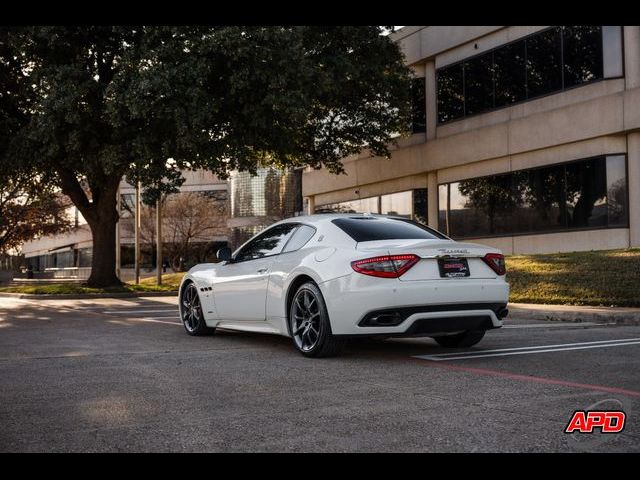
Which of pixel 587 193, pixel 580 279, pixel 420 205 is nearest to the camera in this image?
pixel 580 279

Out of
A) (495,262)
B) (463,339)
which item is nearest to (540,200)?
(463,339)

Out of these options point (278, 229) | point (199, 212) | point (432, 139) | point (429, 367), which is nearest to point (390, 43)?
point (432, 139)

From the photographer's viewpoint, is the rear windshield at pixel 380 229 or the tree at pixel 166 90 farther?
the tree at pixel 166 90

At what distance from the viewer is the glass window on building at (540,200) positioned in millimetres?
21766

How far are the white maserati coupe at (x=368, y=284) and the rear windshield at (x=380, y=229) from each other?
11 millimetres

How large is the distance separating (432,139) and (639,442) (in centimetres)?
2497

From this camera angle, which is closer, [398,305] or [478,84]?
[398,305]

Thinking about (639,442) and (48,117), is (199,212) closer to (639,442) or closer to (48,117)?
(48,117)

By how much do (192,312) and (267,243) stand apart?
1968mm

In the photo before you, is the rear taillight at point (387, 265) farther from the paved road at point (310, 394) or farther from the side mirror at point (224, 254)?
the side mirror at point (224, 254)

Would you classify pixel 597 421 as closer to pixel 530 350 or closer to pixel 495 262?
pixel 495 262

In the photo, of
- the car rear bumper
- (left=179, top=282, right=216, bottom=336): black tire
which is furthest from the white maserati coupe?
(left=179, top=282, right=216, bottom=336): black tire

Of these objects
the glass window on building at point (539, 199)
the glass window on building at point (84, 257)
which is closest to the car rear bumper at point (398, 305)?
the glass window on building at point (539, 199)

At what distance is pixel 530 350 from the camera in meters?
8.35
